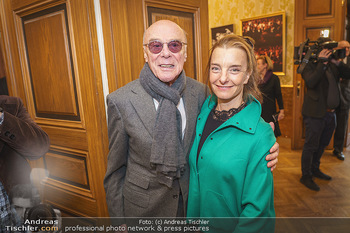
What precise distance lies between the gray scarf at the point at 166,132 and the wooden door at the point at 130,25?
447 millimetres

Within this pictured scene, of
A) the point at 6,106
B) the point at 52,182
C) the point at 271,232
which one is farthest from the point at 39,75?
the point at 271,232

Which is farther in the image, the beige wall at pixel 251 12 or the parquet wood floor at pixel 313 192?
the beige wall at pixel 251 12

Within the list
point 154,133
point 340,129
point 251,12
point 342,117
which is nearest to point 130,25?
point 154,133

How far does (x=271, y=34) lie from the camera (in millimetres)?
5332

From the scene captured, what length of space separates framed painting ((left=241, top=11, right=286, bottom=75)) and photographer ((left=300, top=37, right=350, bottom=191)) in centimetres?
195

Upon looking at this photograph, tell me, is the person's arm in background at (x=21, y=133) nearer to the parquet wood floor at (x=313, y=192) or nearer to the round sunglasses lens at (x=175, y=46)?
the round sunglasses lens at (x=175, y=46)

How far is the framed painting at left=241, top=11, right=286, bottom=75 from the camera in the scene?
519 centimetres

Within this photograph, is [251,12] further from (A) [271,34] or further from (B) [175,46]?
(B) [175,46]

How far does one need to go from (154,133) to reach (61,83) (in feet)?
2.96

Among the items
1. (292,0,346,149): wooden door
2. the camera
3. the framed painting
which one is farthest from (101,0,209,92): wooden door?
the framed painting

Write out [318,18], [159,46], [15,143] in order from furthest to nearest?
[318,18]
[159,46]
[15,143]

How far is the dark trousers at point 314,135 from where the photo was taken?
3.31 metres

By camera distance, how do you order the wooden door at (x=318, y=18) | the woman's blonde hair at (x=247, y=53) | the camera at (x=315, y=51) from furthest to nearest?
the wooden door at (x=318, y=18) → the camera at (x=315, y=51) → the woman's blonde hair at (x=247, y=53)

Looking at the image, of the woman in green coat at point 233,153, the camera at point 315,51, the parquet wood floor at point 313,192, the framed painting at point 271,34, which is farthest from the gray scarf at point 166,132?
the framed painting at point 271,34
